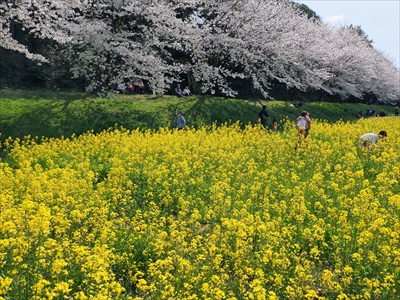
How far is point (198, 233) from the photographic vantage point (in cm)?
814

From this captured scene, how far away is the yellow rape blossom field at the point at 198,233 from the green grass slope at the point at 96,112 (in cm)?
633

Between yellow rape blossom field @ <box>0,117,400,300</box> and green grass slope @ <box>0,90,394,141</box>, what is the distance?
249 inches

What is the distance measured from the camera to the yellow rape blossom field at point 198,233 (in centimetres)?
562

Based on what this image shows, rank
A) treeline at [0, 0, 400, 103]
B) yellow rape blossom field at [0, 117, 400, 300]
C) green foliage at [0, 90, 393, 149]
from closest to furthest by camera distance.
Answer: yellow rape blossom field at [0, 117, 400, 300], green foliage at [0, 90, 393, 149], treeline at [0, 0, 400, 103]

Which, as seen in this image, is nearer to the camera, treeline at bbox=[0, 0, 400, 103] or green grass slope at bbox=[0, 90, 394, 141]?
green grass slope at bbox=[0, 90, 394, 141]

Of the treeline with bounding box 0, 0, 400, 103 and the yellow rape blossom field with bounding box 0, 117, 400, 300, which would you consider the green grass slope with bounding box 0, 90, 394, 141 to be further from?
the yellow rape blossom field with bounding box 0, 117, 400, 300

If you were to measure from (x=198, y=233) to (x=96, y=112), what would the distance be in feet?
51.1

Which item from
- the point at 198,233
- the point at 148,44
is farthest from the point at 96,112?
the point at 198,233

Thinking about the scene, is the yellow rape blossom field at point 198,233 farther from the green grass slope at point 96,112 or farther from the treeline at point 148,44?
the treeline at point 148,44

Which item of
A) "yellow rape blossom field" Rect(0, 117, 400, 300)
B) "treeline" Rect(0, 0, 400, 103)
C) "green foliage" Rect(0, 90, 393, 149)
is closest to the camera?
"yellow rape blossom field" Rect(0, 117, 400, 300)

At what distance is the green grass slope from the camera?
20.0 meters

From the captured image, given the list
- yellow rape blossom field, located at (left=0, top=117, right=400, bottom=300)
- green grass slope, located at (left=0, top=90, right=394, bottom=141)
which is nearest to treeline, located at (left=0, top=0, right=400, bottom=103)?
green grass slope, located at (left=0, top=90, right=394, bottom=141)

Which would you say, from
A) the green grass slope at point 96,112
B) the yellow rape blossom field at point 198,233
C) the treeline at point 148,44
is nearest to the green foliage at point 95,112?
the green grass slope at point 96,112

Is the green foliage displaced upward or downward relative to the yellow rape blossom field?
downward
